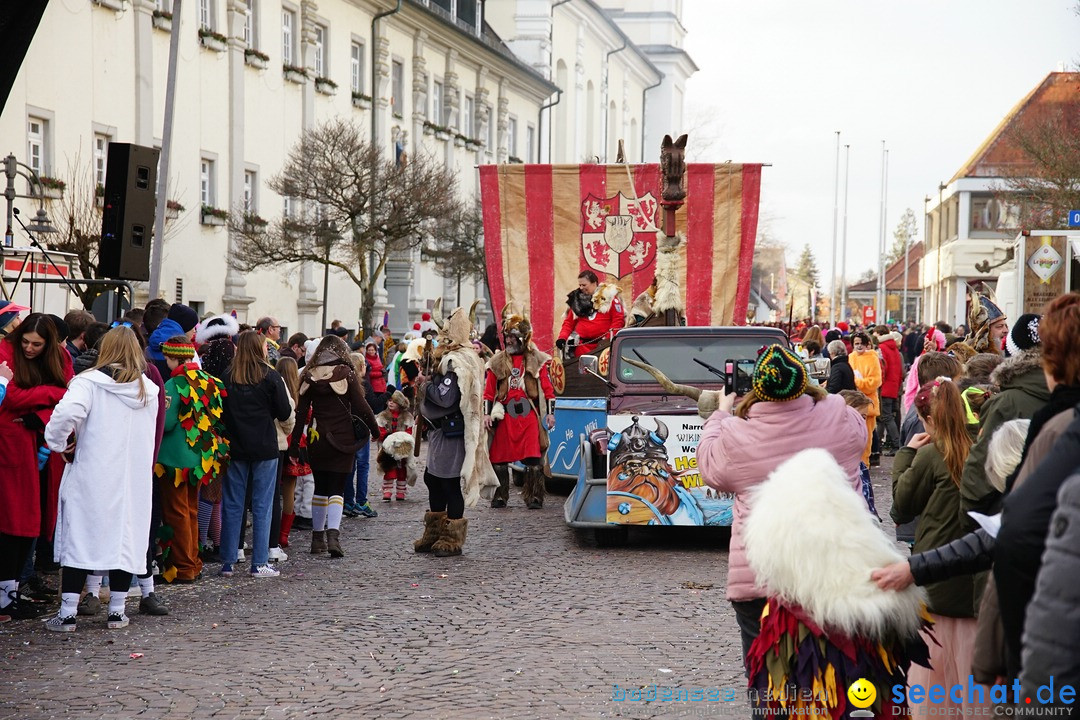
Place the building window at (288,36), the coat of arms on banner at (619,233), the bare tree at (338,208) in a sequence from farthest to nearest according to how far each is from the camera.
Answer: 1. the building window at (288,36)
2. the bare tree at (338,208)
3. the coat of arms on banner at (619,233)

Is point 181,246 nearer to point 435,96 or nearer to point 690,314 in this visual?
point 690,314

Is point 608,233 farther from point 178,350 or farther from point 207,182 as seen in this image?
point 207,182

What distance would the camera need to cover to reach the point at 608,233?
697 inches

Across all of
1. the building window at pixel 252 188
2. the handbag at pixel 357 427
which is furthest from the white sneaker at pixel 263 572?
the building window at pixel 252 188

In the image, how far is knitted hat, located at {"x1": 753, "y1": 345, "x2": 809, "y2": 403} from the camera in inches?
195

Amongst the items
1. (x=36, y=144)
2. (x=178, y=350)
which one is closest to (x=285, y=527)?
(x=178, y=350)

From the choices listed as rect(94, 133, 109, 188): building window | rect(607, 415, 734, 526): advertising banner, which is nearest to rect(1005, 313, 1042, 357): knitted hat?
rect(607, 415, 734, 526): advertising banner

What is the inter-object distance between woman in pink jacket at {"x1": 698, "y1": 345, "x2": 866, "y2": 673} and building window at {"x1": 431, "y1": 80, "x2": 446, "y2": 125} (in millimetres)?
40807

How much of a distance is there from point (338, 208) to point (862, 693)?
26474mm

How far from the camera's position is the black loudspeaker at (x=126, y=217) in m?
14.0

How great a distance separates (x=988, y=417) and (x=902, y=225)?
153313 mm

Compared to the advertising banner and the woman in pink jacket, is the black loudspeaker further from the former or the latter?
the woman in pink jacket

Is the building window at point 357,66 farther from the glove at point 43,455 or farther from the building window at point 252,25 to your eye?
the glove at point 43,455

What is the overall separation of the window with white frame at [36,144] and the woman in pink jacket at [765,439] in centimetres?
2039
